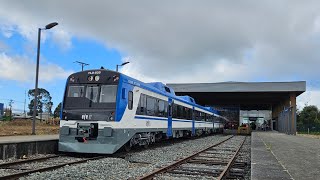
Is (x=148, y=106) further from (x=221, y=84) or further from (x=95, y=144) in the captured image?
(x=221, y=84)

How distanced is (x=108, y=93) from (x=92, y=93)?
0.68m

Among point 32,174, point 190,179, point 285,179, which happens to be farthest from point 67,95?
point 285,179

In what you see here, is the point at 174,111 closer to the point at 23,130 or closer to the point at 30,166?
the point at 30,166

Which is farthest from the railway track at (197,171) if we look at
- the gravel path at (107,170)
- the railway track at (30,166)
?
the railway track at (30,166)

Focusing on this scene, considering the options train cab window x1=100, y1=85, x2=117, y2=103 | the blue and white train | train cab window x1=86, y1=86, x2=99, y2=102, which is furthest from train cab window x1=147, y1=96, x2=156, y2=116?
train cab window x1=86, y1=86, x2=99, y2=102

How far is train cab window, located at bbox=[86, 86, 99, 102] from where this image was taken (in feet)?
46.0

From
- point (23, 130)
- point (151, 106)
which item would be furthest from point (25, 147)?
point (23, 130)

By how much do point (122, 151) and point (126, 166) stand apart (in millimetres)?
4215

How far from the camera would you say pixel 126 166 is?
11.3 meters

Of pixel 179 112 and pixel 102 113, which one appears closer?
pixel 102 113

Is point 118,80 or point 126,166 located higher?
point 118,80

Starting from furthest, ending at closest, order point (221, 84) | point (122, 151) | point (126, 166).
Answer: point (221, 84) → point (122, 151) → point (126, 166)

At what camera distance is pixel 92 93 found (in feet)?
46.4

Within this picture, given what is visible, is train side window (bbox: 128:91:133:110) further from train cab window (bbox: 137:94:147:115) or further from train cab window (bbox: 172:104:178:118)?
Answer: train cab window (bbox: 172:104:178:118)
